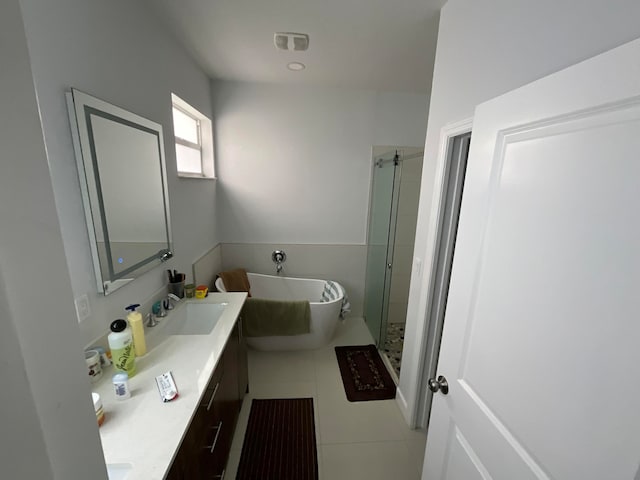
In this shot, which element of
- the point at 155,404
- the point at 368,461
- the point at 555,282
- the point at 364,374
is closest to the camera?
the point at 555,282

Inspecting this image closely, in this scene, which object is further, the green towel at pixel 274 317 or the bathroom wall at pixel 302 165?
the bathroom wall at pixel 302 165

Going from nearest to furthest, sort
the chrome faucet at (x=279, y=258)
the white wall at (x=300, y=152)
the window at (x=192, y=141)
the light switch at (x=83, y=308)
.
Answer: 1. the light switch at (x=83, y=308)
2. the window at (x=192, y=141)
3. the white wall at (x=300, y=152)
4. the chrome faucet at (x=279, y=258)

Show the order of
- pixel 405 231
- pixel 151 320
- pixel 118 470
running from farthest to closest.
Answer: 1. pixel 405 231
2. pixel 151 320
3. pixel 118 470

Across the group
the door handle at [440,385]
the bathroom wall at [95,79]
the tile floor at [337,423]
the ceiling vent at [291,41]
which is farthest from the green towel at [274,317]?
the ceiling vent at [291,41]

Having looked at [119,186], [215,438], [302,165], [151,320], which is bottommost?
[215,438]

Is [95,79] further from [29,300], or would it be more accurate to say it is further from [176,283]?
[29,300]

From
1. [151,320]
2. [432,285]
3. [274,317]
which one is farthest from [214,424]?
[432,285]

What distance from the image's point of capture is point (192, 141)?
269 cm

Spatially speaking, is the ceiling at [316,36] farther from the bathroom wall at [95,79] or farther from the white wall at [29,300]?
the white wall at [29,300]

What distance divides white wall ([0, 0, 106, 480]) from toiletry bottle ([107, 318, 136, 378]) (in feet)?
A: 3.09

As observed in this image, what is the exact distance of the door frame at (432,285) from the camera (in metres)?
1.52

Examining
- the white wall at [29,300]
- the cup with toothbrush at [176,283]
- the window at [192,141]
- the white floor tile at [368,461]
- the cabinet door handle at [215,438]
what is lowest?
the white floor tile at [368,461]

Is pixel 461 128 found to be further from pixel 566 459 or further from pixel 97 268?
pixel 97 268

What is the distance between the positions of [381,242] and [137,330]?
→ 2.27 metres
